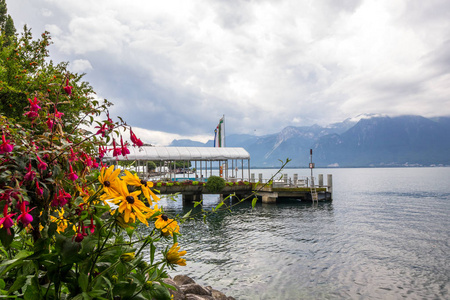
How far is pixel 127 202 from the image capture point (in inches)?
54.1

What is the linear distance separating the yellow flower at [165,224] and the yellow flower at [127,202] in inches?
10.9

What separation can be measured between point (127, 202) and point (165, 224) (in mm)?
379

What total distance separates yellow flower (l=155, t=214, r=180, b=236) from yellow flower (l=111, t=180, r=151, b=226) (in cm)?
28

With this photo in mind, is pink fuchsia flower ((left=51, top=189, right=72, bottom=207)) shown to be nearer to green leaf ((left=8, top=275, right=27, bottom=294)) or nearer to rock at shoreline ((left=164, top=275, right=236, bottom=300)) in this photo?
green leaf ((left=8, top=275, right=27, bottom=294))

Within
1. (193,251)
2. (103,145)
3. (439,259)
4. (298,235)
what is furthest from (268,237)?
(103,145)

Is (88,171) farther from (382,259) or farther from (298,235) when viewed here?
(298,235)

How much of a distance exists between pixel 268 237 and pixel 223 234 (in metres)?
2.44

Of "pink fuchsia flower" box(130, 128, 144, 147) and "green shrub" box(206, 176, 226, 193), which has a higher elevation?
"pink fuchsia flower" box(130, 128, 144, 147)

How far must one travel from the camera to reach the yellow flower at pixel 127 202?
1.35 meters

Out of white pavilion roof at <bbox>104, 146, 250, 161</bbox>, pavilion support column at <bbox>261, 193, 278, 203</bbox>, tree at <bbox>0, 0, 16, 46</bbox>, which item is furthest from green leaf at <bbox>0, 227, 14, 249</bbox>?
white pavilion roof at <bbox>104, 146, 250, 161</bbox>

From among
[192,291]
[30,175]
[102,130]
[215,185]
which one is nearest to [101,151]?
[102,130]

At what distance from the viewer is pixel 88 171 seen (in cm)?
174

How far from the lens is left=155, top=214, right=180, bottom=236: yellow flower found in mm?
1682

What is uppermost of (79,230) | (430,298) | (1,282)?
(79,230)
